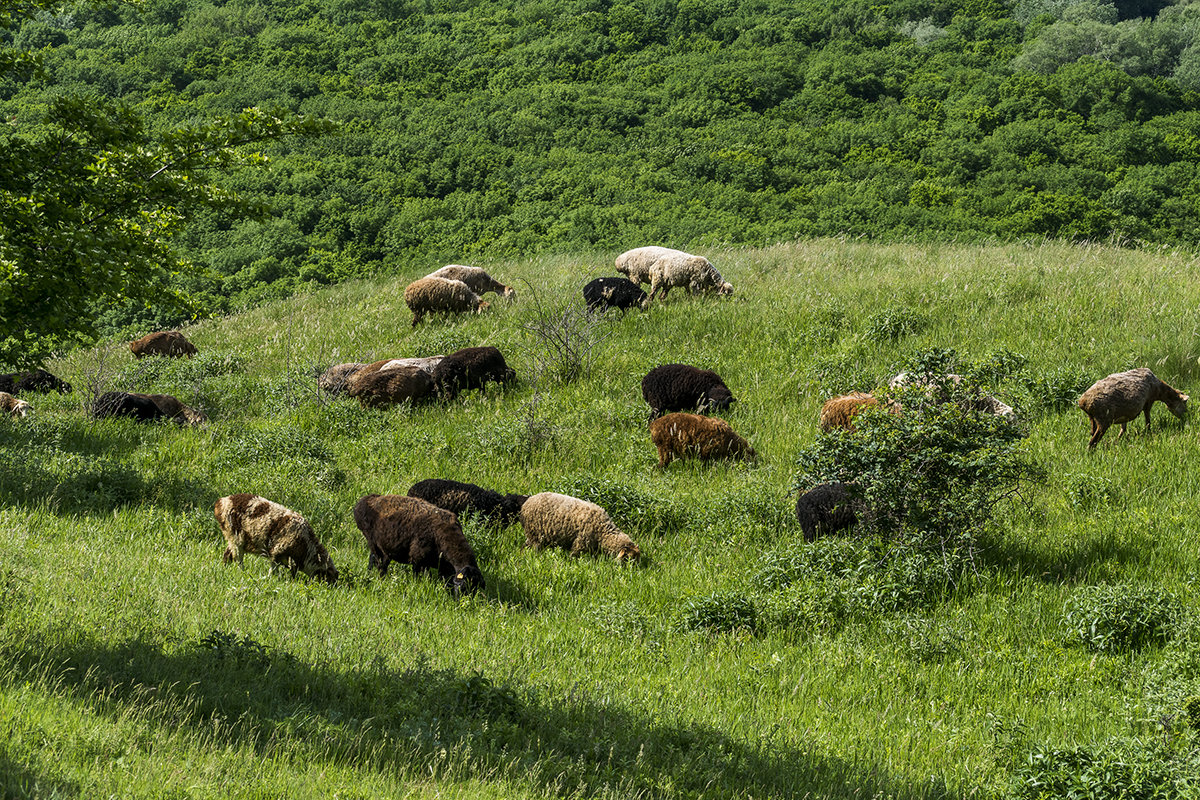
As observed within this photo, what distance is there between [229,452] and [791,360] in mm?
8479

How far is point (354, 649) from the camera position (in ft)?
21.7

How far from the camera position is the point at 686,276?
58.7 feet

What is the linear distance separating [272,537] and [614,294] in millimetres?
9769

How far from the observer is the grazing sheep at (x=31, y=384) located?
655 inches

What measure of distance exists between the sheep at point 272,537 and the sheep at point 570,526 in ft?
7.40

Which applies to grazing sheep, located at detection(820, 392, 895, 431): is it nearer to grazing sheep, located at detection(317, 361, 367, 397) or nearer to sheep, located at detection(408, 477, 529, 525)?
sheep, located at detection(408, 477, 529, 525)

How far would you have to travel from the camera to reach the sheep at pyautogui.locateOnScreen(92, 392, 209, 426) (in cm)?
1409

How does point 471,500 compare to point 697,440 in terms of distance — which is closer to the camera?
point 471,500

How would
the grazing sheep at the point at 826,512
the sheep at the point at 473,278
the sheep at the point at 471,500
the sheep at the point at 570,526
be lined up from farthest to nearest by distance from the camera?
the sheep at the point at 473,278 < the sheep at the point at 471,500 < the sheep at the point at 570,526 < the grazing sheep at the point at 826,512

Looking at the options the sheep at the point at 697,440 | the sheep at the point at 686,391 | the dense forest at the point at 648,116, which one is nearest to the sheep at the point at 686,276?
the sheep at the point at 686,391

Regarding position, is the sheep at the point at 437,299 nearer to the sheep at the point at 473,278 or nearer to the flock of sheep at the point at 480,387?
the sheep at the point at 473,278

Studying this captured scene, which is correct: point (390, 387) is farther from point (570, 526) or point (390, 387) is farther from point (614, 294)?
point (570, 526)

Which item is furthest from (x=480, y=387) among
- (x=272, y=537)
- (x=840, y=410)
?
(x=272, y=537)

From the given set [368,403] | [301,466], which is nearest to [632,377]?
[368,403]
